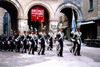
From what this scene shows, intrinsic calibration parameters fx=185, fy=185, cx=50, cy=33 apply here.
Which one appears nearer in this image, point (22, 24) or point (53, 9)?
point (22, 24)

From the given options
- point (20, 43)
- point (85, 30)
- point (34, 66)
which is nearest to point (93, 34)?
point (85, 30)

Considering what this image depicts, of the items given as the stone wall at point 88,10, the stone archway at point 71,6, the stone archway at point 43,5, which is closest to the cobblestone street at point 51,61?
the stone wall at point 88,10

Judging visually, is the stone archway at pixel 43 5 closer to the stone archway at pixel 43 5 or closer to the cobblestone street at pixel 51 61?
the stone archway at pixel 43 5

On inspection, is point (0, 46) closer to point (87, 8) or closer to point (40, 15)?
point (40, 15)

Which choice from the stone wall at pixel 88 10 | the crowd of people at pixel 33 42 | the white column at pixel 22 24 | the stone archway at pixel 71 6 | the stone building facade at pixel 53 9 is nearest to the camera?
the crowd of people at pixel 33 42

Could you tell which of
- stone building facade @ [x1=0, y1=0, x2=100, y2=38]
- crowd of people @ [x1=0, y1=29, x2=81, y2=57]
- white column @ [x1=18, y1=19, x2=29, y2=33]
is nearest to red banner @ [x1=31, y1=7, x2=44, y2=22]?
stone building facade @ [x1=0, y1=0, x2=100, y2=38]

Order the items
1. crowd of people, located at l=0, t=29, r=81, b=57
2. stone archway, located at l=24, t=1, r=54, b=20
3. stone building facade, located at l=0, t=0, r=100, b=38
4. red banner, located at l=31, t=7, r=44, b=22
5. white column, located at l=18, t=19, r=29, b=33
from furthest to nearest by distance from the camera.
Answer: red banner, located at l=31, t=7, r=44, b=22
stone archway, located at l=24, t=1, r=54, b=20
white column, located at l=18, t=19, r=29, b=33
stone building facade, located at l=0, t=0, r=100, b=38
crowd of people, located at l=0, t=29, r=81, b=57

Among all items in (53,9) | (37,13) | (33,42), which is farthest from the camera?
(37,13)

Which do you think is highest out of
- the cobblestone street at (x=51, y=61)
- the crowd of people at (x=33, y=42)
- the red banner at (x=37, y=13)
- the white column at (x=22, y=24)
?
the red banner at (x=37, y=13)

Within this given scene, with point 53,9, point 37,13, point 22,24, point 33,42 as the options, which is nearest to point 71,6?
point 53,9

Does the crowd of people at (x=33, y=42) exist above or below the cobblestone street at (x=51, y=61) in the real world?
above

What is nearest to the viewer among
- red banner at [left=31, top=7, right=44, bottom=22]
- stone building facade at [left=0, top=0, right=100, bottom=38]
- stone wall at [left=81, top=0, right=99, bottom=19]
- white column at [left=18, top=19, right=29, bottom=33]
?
stone wall at [left=81, top=0, right=99, bottom=19]

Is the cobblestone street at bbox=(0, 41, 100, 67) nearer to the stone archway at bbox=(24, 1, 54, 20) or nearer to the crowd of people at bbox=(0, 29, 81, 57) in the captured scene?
the crowd of people at bbox=(0, 29, 81, 57)

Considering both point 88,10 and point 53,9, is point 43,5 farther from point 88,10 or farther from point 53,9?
point 88,10
